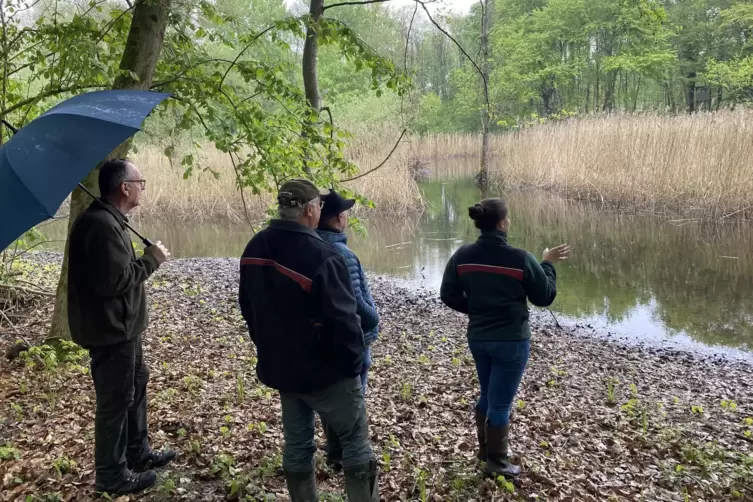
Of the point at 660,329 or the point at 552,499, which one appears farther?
the point at 660,329

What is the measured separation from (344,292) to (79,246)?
4.03 feet

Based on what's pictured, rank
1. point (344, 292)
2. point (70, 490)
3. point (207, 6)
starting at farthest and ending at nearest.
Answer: point (207, 6) < point (70, 490) < point (344, 292)

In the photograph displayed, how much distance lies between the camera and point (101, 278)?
236 cm

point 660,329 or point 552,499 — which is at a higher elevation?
point 552,499

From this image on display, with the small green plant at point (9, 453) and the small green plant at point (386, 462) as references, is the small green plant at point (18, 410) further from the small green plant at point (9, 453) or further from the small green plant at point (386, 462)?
the small green plant at point (386, 462)

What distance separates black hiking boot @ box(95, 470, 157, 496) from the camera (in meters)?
2.60

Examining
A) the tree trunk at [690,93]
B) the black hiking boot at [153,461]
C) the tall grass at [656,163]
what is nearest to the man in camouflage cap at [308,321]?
the black hiking boot at [153,461]

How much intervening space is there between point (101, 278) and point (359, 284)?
1.15 meters

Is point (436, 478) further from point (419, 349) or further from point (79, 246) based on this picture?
point (419, 349)

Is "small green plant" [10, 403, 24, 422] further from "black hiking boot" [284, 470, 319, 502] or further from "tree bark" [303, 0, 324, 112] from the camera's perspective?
"tree bark" [303, 0, 324, 112]

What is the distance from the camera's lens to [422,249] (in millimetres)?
11812

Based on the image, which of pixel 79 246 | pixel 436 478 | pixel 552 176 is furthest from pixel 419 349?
pixel 552 176

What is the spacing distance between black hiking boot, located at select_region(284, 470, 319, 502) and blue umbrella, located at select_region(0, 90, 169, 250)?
56.7 inches

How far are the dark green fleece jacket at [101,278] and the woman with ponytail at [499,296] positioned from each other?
1.66 metres
